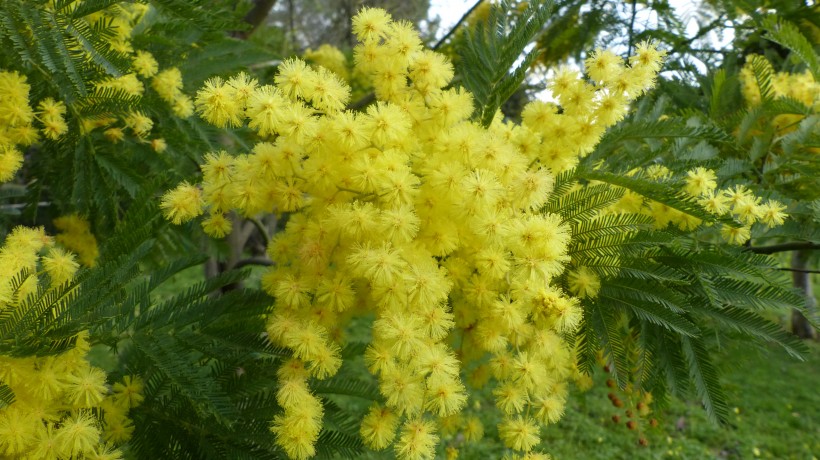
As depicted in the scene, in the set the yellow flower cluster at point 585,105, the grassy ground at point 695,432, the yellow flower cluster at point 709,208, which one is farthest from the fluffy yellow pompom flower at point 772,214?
the grassy ground at point 695,432

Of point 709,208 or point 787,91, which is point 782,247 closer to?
point 709,208

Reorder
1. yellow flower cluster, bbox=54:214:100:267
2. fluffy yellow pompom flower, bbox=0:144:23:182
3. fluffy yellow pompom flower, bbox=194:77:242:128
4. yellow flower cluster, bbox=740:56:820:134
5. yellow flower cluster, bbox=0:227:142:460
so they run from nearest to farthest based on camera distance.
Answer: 1. yellow flower cluster, bbox=0:227:142:460
2. fluffy yellow pompom flower, bbox=194:77:242:128
3. fluffy yellow pompom flower, bbox=0:144:23:182
4. yellow flower cluster, bbox=740:56:820:134
5. yellow flower cluster, bbox=54:214:100:267

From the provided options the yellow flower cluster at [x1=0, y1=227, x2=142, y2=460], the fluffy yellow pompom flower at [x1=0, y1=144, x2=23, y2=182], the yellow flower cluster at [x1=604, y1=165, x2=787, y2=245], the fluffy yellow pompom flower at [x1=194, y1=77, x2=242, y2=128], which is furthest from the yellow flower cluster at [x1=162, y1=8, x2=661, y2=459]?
the fluffy yellow pompom flower at [x1=0, y1=144, x2=23, y2=182]

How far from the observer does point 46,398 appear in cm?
124

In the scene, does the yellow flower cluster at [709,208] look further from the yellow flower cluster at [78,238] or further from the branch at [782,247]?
the yellow flower cluster at [78,238]

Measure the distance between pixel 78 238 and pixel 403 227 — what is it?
5.80 feet

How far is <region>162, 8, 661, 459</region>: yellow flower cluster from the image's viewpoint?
48.4 inches

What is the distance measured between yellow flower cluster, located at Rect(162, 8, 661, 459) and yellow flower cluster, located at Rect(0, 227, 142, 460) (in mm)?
353

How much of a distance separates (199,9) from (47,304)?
2.97 feet

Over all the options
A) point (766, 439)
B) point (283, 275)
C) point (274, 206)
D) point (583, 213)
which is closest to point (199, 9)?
point (274, 206)

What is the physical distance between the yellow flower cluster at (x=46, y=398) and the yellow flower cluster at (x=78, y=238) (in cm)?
101

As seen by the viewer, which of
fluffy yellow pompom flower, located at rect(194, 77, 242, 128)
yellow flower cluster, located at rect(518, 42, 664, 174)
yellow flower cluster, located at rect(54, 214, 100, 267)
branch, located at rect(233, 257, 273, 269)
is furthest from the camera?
branch, located at rect(233, 257, 273, 269)

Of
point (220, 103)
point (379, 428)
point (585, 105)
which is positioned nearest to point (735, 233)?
point (585, 105)

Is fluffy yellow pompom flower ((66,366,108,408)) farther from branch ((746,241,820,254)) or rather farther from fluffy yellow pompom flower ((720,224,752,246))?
branch ((746,241,820,254))
